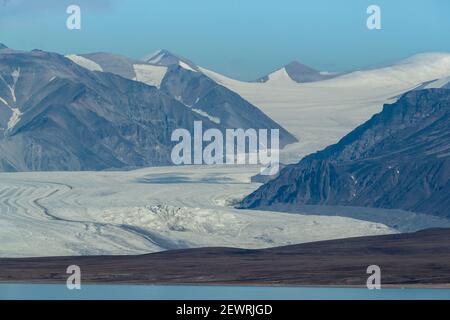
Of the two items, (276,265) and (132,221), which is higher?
(132,221)

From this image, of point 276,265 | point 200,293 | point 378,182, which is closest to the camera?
point 200,293

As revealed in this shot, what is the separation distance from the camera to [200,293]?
359ft

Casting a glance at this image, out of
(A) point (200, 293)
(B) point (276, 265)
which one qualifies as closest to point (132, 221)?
(B) point (276, 265)

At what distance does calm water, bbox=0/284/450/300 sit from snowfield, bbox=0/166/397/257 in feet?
77.1

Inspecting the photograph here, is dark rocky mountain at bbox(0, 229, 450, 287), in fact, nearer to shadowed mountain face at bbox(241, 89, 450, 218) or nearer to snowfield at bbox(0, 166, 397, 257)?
snowfield at bbox(0, 166, 397, 257)

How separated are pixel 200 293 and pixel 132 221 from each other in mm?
48714

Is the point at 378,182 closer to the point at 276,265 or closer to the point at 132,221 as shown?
the point at 132,221

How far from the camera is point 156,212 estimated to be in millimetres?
158250

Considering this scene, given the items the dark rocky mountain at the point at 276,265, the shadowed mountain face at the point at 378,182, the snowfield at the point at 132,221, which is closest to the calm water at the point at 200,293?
the dark rocky mountain at the point at 276,265

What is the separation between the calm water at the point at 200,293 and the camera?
103 metres

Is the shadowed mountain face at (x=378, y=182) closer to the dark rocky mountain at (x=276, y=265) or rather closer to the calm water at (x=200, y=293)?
the dark rocky mountain at (x=276, y=265)
